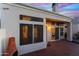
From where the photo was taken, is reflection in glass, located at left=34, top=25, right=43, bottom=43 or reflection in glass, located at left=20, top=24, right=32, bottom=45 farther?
reflection in glass, located at left=34, top=25, right=43, bottom=43

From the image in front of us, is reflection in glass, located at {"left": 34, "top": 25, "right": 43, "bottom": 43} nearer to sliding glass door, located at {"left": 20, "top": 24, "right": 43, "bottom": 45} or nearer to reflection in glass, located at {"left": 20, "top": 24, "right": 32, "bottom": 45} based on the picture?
sliding glass door, located at {"left": 20, "top": 24, "right": 43, "bottom": 45}

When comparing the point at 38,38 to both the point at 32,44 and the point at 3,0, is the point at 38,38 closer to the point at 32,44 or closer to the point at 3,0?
the point at 32,44

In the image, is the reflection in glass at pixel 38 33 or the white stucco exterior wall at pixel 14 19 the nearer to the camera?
the white stucco exterior wall at pixel 14 19

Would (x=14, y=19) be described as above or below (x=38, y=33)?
above

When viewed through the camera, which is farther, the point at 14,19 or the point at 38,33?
the point at 38,33

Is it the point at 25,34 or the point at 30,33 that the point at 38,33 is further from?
the point at 25,34

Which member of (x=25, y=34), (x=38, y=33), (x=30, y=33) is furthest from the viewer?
(x=38, y=33)

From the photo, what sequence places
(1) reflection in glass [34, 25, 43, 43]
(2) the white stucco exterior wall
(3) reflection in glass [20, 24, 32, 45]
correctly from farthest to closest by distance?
(1) reflection in glass [34, 25, 43, 43], (3) reflection in glass [20, 24, 32, 45], (2) the white stucco exterior wall

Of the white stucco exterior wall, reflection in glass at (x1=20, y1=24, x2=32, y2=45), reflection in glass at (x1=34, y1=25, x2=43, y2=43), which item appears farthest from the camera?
reflection in glass at (x1=34, y1=25, x2=43, y2=43)

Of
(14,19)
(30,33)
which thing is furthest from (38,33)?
(14,19)

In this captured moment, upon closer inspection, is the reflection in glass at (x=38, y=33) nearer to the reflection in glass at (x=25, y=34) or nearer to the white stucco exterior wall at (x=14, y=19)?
the white stucco exterior wall at (x=14, y=19)

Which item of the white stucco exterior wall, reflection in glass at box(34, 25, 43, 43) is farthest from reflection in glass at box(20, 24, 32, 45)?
reflection in glass at box(34, 25, 43, 43)

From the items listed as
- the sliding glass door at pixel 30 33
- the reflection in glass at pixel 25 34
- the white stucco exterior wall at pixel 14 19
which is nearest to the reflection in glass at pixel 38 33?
the sliding glass door at pixel 30 33

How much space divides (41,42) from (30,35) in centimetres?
102
